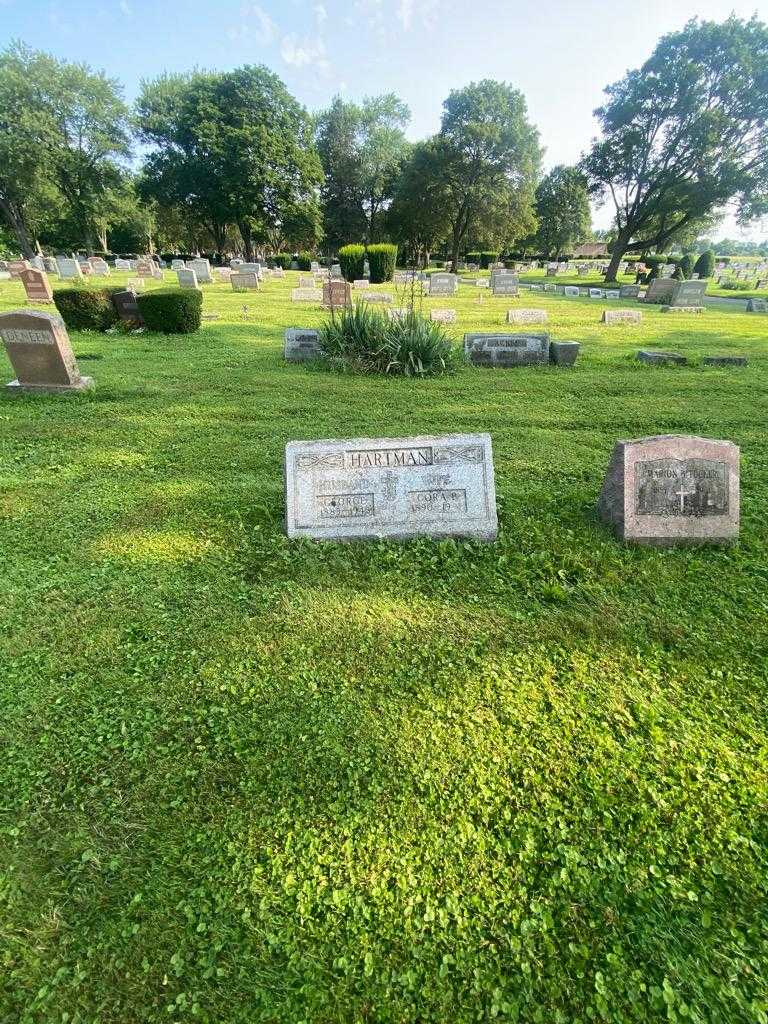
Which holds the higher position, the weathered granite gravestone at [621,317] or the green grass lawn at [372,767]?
the weathered granite gravestone at [621,317]

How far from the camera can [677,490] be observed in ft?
10.5

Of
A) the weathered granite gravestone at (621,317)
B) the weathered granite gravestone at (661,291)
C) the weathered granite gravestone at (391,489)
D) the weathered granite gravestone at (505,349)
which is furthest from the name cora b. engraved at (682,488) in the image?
the weathered granite gravestone at (661,291)

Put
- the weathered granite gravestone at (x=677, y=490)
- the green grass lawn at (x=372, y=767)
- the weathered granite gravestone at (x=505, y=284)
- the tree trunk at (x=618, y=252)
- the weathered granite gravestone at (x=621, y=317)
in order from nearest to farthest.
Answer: the green grass lawn at (x=372, y=767)
the weathered granite gravestone at (x=677, y=490)
the weathered granite gravestone at (x=621, y=317)
the weathered granite gravestone at (x=505, y=284)
the tree trunk at (x=618, y=252)

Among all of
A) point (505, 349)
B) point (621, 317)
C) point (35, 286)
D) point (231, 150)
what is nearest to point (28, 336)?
point (505, 349)

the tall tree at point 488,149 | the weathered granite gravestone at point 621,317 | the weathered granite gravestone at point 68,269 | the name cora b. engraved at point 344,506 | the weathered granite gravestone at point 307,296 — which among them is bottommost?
the name cora b. engraved at point 344,506

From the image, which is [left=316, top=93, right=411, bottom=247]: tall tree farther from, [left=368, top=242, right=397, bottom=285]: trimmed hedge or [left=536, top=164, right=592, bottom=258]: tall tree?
[left=368, top=242, right=397, bottom=285]: trimmed hedge

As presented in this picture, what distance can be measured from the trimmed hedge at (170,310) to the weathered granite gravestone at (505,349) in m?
6.00

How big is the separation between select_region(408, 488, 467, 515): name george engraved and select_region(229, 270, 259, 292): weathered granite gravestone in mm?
20561

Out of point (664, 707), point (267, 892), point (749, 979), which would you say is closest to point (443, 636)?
point (664, 707)

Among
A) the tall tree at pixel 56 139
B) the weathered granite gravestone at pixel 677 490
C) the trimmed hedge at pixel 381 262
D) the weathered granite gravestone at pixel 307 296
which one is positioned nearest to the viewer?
the weathered granite gravestone at pixel 677 490

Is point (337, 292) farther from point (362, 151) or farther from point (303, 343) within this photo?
point (362, 151)

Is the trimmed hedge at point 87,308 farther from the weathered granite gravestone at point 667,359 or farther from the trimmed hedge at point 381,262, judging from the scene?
the trimmed hedge at point 381,262

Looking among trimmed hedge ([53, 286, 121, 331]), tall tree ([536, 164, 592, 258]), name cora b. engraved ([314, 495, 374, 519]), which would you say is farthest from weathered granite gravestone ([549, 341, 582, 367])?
tall tree ([536, 164, 592, 258])

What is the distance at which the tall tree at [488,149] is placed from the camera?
37375 mm
